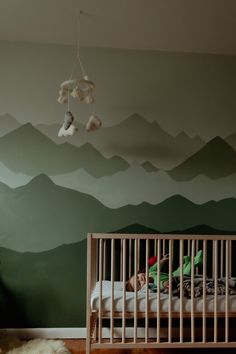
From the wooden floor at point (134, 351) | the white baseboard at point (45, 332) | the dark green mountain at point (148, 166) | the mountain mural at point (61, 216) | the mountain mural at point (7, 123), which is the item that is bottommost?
the wooden floor at point (134, 351)

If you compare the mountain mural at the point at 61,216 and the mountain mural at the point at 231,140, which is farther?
the mountain mural at the point at 231,140

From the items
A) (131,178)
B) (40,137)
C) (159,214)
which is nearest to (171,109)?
(131,178)

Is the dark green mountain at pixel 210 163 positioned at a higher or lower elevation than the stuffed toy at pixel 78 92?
lower

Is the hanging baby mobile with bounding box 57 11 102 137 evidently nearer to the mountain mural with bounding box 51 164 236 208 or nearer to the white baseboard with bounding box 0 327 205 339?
the mountain mural with bounding box 51 164 236 208

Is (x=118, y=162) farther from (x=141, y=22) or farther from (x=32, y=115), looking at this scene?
(x=141, y=22)

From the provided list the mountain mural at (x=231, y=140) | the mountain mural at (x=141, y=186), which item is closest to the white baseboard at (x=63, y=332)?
the mountain mural at (x=141, y=186)

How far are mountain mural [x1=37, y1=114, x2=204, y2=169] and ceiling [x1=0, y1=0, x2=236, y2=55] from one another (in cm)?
62

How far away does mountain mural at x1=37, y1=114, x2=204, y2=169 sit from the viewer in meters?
2.79

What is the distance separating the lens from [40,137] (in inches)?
→ 109

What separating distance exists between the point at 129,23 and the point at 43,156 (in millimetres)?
1135

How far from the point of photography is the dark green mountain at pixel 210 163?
2834 mm

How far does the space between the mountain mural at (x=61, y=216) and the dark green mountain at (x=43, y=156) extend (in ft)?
0.38

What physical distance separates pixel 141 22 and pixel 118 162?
101 cm

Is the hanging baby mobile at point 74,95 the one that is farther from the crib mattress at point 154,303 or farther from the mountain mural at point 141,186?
the crib mattress at point 154,303
